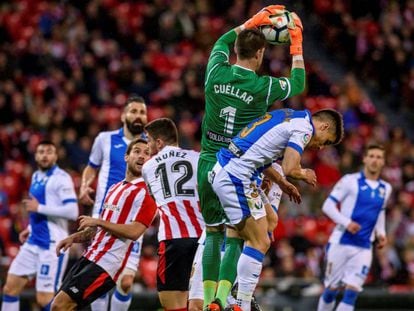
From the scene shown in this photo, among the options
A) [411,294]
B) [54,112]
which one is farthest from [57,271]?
[54,112]

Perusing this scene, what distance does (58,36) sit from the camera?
23250 mm

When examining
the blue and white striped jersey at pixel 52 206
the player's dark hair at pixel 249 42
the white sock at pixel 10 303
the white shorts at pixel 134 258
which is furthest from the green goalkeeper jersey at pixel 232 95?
the white sock at pixel 10 303

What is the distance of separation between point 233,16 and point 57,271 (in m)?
13.6

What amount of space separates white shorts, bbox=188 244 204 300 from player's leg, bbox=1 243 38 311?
3.30 m

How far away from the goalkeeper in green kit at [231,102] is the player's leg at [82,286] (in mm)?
1092

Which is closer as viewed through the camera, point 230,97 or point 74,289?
point 230,97

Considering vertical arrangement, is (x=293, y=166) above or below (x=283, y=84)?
below

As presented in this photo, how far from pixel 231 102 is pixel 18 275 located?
14.8 feet

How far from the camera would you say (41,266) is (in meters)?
13.5

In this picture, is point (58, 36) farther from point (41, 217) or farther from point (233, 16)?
point (41, 217)

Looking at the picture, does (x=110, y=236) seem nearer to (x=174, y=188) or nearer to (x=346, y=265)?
(x=174, y=188)

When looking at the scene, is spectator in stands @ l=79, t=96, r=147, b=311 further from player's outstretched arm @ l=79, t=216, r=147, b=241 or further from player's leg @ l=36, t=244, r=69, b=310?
player's outstretched arm @ l=79, t=216, r=147, b=241

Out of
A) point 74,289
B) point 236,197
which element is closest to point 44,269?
point 74,289

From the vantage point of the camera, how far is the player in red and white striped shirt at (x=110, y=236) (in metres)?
10.5
